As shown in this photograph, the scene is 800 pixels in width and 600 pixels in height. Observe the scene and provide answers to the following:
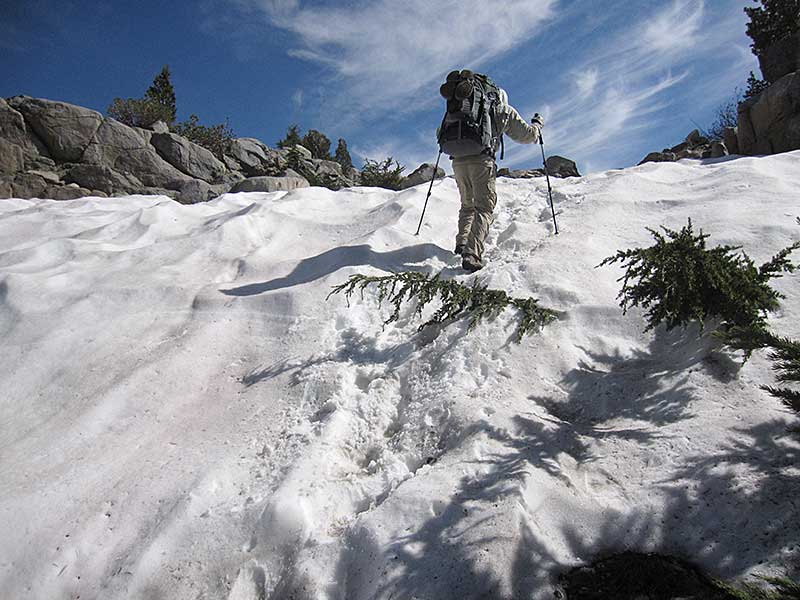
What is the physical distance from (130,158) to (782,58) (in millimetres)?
25666

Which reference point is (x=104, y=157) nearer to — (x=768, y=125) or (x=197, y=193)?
(x=197, y=193)

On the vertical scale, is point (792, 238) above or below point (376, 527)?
above

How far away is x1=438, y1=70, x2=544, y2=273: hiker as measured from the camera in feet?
17.7

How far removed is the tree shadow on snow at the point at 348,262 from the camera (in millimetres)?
5234

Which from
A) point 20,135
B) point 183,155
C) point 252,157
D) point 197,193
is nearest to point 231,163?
point 252,157

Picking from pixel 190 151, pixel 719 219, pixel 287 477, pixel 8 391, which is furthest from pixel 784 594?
pixel 190 151

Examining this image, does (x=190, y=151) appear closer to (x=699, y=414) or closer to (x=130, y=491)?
(x=130, y=491)

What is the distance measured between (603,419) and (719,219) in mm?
3245

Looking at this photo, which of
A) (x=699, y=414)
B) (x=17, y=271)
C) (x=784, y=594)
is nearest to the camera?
(x=784, y=594)

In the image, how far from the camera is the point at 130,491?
9.50 ft

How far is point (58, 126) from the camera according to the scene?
20.7 meters

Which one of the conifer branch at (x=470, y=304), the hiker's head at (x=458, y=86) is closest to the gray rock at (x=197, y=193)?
the hiker's head at (x=458, y=86)

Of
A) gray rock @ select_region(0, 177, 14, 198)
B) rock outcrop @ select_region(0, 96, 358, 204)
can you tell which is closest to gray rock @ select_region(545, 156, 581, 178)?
rock outcrop @ select_region(0, 96, 358, 204)

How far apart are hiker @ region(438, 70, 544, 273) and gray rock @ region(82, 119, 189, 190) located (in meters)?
18.1
